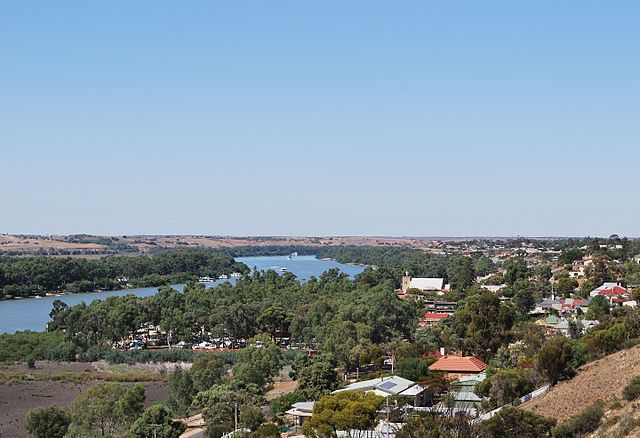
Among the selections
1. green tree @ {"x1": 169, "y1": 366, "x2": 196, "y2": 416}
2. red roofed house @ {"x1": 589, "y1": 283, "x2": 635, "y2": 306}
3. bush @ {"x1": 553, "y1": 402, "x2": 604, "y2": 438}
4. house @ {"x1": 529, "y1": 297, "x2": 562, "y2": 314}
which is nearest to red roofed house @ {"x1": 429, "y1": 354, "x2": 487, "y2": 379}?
green tree @ {"x1": 169, "y1": 366, "x2": 196, "y2": 416}

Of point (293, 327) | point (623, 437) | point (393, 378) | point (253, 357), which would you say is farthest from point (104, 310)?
point (623, 437)

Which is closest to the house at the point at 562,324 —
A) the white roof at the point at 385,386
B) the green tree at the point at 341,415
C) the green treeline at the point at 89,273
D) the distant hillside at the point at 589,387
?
the white roof at the point at 385,386

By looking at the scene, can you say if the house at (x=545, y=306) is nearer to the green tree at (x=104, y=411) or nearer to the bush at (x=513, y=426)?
the green tree at (x=104, y=411)

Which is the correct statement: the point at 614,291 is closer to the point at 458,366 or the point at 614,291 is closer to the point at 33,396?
the point at 458,366

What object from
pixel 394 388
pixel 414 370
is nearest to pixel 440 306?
pixel 414 370

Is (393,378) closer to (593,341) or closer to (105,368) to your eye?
Answer: (593,341)

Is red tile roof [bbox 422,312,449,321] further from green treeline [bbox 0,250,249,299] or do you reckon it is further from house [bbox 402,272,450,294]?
green treeline [bbox 0,250,249,299]
